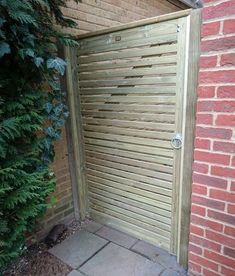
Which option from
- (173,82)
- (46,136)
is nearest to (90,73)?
(46,136)

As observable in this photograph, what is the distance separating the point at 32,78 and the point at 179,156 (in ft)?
4.32

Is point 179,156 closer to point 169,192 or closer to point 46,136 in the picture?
point 169,192

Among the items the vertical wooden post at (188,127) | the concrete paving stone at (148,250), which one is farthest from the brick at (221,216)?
the concrete paving stone at (148,250)

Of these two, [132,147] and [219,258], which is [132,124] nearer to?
[132,147]

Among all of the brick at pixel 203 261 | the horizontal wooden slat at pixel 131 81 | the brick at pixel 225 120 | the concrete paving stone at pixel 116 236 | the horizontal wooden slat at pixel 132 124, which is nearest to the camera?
the brick at pixel 225 120

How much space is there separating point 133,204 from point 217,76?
143cm

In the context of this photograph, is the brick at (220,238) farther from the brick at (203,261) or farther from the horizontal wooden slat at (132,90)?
the horizontal wooden slat at (132,90)

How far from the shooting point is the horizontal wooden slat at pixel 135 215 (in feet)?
7.06

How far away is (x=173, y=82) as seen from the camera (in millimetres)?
1761

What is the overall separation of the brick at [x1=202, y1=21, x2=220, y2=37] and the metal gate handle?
73cm

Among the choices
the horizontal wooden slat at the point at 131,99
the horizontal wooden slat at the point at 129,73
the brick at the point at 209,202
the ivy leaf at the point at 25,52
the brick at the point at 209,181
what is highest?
the ivy leaf at the point at 25,52

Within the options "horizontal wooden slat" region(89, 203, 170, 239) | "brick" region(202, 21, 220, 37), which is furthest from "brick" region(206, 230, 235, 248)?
"brick" region(202, 21, 220, 37)

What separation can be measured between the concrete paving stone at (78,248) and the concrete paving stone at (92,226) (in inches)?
2.7

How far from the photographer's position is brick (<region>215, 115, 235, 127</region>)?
4.50ft
